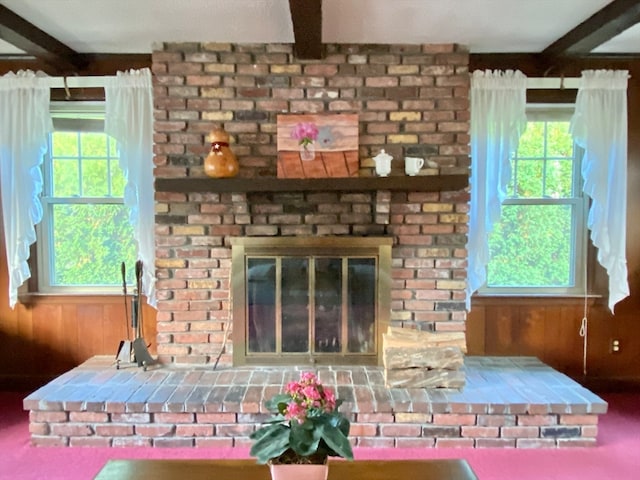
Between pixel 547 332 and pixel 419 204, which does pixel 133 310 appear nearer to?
pixel 419 204

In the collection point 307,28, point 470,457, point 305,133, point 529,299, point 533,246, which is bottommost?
point 470,457

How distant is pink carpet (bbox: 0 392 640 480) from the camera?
7.75 feet

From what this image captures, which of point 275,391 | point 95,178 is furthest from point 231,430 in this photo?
point 95,178

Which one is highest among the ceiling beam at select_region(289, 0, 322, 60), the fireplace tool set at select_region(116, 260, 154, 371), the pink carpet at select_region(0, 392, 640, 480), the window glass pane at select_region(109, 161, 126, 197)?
the ceiling beam at select_region(289, 0, 322, 60)

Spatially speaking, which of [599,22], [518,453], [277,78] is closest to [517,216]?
[599,22]

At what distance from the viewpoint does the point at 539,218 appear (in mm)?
Result: 3525

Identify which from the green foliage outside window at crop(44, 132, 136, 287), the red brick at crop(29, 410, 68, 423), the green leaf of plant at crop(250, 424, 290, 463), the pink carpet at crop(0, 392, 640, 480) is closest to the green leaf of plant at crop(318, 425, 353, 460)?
the green leaf of plant at crop(250, 424, 290, 463)

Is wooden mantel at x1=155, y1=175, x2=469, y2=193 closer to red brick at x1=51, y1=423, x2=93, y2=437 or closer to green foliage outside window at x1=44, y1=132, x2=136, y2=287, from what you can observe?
green foliage outside window at x1=44, y1=132, x2=136, y2=287

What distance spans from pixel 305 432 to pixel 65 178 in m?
2.94

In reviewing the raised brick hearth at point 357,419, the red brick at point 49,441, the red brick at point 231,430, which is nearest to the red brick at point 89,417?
the raised brick hearth at point 357,419

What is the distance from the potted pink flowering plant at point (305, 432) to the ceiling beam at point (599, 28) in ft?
7.70

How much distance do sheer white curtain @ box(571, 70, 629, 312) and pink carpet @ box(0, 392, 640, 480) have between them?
1.15 metres

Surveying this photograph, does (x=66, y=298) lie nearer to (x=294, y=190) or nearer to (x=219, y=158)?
(x=219, y=158)

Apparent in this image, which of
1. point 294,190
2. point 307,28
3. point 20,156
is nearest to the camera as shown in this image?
point 307,28
